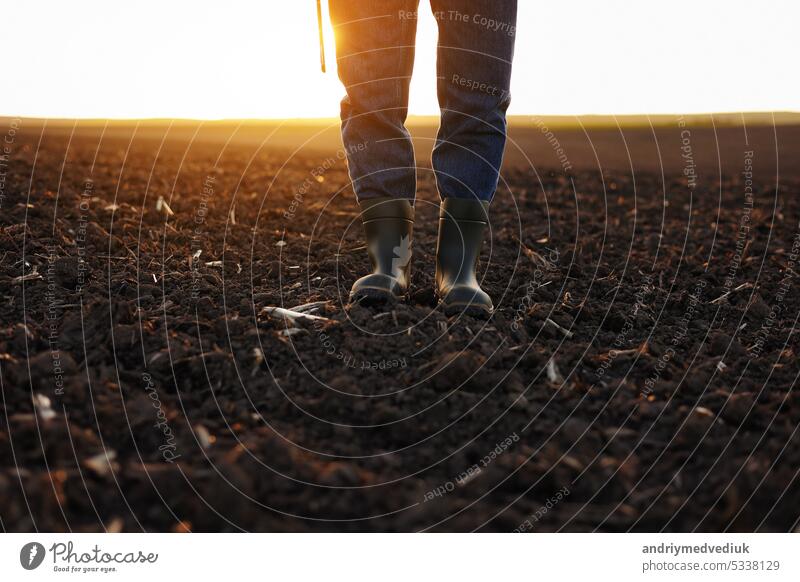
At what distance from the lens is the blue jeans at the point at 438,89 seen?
6.95 feet

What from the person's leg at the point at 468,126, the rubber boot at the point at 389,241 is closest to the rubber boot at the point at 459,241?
the person's leg at the point at 468,126

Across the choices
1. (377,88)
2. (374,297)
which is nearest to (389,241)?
(374,297)

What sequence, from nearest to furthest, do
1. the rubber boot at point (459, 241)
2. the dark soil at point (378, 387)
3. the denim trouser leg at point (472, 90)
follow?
the dark soil at point (378, 387) → the denim trouser leg at point (472, 90) → the rubber boot at point (459, 241)

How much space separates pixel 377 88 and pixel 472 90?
11.6 inches

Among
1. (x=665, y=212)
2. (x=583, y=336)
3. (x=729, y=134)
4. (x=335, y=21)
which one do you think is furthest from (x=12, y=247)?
(x=729, y=134)

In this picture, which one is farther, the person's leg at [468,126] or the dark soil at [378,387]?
the person's leg at [468,126]

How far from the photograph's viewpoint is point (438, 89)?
7.29 feet

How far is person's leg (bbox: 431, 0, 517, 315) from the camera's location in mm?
2109

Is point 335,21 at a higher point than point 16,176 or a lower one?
higher

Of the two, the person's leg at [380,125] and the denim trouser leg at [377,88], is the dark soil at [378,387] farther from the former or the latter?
the denim trouser leg at [377,88]

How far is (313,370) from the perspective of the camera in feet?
5.78

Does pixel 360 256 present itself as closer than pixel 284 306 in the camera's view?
No

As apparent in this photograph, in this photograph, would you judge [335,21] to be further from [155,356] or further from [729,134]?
[729,134]

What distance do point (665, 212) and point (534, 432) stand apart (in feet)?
11.3
